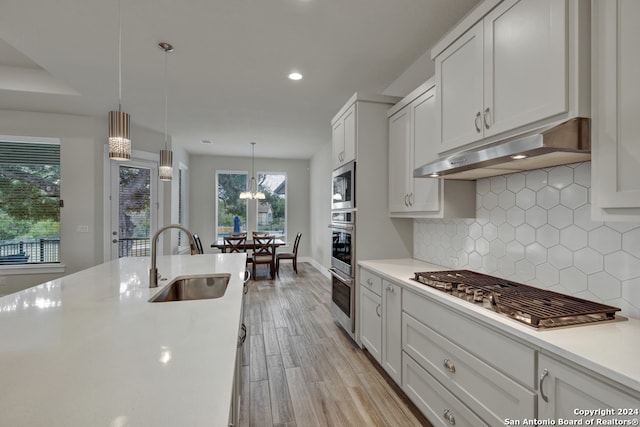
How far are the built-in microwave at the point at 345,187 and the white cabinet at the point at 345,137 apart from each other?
0.31 ft

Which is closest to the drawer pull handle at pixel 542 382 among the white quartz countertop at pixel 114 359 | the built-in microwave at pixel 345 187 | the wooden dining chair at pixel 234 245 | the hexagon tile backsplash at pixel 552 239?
the hexagon tile backsplash at pixel 552 239

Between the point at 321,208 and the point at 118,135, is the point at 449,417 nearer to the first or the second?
the point at 118,135

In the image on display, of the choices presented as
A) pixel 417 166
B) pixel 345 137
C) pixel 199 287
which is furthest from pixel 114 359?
pixel 345 137

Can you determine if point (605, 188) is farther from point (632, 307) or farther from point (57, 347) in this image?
point (57, 347)

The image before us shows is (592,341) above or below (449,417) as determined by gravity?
above

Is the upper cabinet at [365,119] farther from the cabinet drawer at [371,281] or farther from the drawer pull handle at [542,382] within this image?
the drawer pull handle at [542,382]

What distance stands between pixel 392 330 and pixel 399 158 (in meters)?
1.44

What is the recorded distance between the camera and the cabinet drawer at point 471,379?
3.82 feet

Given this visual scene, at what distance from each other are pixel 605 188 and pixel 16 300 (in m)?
2.60

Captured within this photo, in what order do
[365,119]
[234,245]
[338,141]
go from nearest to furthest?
[365,119]
[338,141]
[234,245]

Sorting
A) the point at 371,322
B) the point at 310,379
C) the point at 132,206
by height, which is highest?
the point at 132,206

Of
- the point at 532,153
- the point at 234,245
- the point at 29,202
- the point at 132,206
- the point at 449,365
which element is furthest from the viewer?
the point at 234,245

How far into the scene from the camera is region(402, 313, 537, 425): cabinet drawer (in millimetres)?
1164

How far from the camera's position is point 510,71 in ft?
4.62
